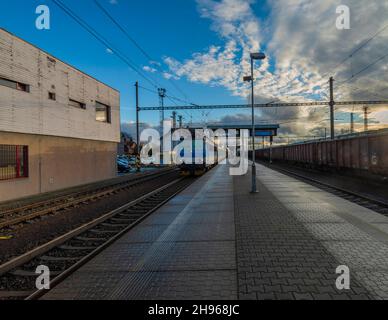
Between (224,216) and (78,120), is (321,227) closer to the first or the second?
(224,216)

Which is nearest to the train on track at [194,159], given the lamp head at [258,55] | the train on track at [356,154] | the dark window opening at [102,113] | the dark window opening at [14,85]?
the dark window opening at [102,113]

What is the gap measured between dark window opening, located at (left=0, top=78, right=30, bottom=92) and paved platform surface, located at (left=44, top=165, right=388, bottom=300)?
11699mm

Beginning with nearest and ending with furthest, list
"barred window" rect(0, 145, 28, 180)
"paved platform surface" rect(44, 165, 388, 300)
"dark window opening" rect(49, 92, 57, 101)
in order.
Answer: "paved platform surface" rect(44, 165, 388, 300) < "barred window" rect(0, 145, 28, 180) < "dark window opening" rect(49, 92, 57, 101)

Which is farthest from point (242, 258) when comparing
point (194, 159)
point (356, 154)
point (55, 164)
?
point (194, 159)

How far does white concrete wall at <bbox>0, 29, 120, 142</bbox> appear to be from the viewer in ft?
48.3

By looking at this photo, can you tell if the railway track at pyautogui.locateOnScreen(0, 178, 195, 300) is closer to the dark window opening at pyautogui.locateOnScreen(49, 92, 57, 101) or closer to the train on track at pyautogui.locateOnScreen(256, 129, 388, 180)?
the dark window opening at pyautogui.locateOnScreen(49, 92, 57, 101)

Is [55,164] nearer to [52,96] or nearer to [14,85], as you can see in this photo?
[52,96]

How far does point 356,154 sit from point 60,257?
19214 millimetres

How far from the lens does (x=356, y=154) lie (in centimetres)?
1908

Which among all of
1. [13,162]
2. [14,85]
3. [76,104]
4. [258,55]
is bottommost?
[13,162]

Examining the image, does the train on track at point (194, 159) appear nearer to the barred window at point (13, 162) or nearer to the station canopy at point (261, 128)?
the barred window at point (13, 162)

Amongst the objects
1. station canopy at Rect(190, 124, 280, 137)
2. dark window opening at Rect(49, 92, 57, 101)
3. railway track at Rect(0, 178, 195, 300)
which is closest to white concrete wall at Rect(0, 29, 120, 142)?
dark window opening at Rect(49, 92, 57, 101)

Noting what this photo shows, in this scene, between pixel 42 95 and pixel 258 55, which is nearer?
pixel 258 55

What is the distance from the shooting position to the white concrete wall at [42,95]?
14711 mm
